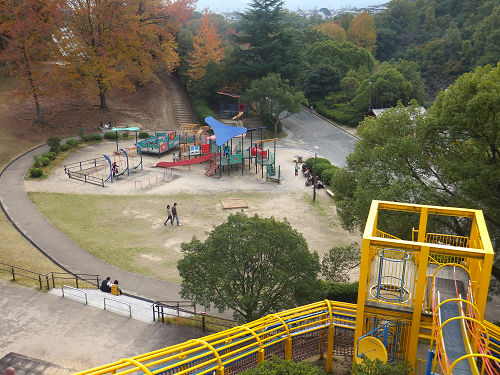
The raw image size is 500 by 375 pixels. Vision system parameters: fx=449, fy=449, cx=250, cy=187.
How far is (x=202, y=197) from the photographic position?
1180 inches

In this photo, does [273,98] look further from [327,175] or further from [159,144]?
[327,175]

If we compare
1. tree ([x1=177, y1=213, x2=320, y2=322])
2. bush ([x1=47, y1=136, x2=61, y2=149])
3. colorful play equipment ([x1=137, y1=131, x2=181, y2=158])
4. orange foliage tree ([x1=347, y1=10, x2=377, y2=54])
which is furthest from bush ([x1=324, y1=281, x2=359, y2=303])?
orange foliage tree ([x1=347, y1=10, x2=377, y2=54])

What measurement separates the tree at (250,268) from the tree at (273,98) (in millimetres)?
31194

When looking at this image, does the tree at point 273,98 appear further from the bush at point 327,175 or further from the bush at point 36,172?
the bush at point 36,172

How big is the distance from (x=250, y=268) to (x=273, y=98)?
32.3 metres

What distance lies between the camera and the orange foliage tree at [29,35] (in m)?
37.4

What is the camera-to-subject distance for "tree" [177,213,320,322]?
45.2ft

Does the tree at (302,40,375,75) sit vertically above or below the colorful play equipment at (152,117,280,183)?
above

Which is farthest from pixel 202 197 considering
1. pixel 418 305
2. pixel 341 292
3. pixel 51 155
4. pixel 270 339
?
pixel 418 305

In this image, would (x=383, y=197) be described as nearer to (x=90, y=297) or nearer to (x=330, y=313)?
(x=330, y=313)

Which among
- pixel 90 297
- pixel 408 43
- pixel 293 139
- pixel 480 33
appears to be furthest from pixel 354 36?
pixel 90 297

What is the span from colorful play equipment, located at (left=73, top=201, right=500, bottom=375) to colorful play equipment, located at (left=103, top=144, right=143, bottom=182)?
23682 millimetres

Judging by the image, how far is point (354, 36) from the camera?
86.0 meters

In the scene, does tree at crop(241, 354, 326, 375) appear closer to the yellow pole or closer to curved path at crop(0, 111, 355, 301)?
the yellow pole
